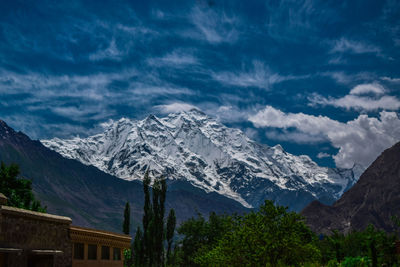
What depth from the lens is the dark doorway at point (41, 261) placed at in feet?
93.8

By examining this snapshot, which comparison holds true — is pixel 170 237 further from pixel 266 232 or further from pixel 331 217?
pixel 331 217

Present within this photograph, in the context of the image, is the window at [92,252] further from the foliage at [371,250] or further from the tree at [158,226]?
the tree at [158,226]

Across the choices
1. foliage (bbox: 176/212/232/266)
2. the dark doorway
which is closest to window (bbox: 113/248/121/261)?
the dark doorway

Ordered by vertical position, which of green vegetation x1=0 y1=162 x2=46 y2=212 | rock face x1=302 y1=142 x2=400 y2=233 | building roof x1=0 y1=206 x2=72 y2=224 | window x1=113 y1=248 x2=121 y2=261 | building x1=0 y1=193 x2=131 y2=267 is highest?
rock face x1=302 y1=142 x2=400 y2=233

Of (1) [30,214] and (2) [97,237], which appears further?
(2) [97,237]

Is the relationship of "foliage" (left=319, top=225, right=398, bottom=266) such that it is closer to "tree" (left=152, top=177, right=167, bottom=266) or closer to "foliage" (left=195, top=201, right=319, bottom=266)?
"foliage" (left=195, top=201, right=319, bottom=266)

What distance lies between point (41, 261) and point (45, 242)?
1158 millimetres

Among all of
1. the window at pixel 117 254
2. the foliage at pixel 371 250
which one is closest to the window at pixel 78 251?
the window at pixel 117 254

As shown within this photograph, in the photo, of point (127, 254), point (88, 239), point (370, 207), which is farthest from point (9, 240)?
point (370, 207)

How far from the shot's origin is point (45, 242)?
29109 mm

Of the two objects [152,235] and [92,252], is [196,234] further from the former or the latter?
[92,252]

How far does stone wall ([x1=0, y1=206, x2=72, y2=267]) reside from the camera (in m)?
26.0

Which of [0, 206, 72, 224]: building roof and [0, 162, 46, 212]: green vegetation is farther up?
[0, 162, 46, 212]: green vegetation

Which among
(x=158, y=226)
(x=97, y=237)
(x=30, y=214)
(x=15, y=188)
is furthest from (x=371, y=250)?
(x=15, y=188)
